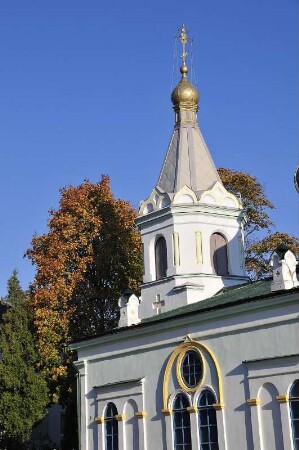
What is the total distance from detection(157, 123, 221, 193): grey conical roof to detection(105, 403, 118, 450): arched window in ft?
26.5

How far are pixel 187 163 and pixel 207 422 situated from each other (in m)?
10.5

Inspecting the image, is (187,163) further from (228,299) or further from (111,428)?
(111,428)

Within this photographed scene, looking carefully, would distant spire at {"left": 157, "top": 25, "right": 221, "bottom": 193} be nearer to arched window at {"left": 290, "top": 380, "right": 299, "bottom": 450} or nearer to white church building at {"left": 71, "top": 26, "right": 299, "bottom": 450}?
white church building at {"left": 71, "top": 26, "right": 299, "bottom": 450}

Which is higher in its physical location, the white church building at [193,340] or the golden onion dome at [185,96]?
the golden onion dome at [185,96]

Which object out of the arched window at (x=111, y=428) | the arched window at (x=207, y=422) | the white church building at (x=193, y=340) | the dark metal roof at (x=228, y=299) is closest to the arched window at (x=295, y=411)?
the white church building at (x=193, y=340)

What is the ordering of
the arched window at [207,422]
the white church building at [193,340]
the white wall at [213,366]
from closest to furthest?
the white wall at [213,366] → the white church building at [193,340] → the arched window at [207,422]

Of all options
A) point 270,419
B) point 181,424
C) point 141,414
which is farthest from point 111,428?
point 270,419

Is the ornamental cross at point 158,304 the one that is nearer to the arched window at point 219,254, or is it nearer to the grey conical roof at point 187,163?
the arched window at point 219,254

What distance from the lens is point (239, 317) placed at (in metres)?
19.1

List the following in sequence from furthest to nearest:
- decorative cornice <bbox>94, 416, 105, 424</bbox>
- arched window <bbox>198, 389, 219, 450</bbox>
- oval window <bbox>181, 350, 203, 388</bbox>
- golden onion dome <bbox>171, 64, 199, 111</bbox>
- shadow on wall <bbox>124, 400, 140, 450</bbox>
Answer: golden onion dome <bbox>171, 64, 199, 111</bbox>, decorative cornice <bbox>94, 416, 105, 424</bbox>, shadow on wall <bbox>124, 400, 140, 450</bbox>, oval window <bbox>181, 350, 203, 388</bbox>, arched window <bbox>198, 389, 219, 450</bbox>

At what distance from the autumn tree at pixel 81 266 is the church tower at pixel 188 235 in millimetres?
5747

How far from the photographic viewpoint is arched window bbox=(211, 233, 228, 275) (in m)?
24.9

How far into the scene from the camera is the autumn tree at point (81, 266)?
29.7 m

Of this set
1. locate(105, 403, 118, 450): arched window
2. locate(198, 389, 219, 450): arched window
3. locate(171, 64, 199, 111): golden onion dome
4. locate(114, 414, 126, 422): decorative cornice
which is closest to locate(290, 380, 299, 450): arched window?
locate(198, 389, 219, 450): arched window
